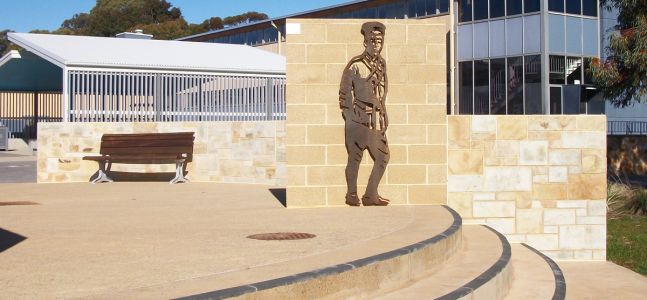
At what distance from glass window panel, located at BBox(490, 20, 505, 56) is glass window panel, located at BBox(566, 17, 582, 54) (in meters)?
2.86

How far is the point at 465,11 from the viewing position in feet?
127

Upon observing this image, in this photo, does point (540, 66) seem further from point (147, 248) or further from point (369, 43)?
point (147, 248)

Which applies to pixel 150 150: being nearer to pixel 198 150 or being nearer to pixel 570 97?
pixel 198 150

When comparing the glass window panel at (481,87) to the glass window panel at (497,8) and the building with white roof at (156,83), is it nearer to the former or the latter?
the glass window panel at (497,8)

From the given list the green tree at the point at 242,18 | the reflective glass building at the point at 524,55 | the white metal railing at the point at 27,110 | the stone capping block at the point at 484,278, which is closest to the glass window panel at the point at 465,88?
the reflective glass building at the point at 524,55

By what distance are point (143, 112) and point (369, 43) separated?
897cm

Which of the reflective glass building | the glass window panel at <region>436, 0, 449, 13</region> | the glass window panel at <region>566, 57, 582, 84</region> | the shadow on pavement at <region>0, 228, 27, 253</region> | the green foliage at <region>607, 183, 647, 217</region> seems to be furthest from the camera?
the glass window panel at <region>436, 0, 449, 13</region>

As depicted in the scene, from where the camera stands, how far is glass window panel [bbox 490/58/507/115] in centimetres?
3753

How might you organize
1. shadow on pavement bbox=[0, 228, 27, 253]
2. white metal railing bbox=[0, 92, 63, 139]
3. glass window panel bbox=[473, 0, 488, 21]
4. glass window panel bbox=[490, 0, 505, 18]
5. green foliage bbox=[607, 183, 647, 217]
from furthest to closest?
glass window panel bbox=[473, 0, 488, 21], glass window panel bbox=[490, 0, 505, 18], white metal railing bbox=[0, 92, 63, 139], green foliage bbox=[607, 183, 647, 217], shadow on pavement bbox=[0, 228, 27, 253]

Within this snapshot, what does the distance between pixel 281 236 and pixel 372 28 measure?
158 inches

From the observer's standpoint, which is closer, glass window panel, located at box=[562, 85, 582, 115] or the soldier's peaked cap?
the soldier's peaked cap

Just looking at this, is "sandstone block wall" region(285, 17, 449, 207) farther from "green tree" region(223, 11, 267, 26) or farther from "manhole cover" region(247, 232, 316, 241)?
"green tree" region(223, 11, 267, 26)

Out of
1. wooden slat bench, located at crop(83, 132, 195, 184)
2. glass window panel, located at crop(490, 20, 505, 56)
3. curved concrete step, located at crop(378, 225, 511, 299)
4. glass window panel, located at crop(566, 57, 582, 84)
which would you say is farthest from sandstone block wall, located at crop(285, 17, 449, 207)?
glass window panel, located at crop(566, 57, 582, 84)

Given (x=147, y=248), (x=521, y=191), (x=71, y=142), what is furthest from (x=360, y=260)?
(x=71, y=142)
